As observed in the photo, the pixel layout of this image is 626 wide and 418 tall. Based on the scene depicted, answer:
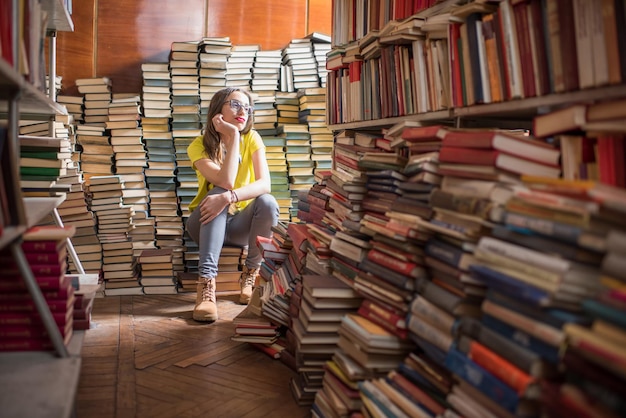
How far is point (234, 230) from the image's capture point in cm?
375

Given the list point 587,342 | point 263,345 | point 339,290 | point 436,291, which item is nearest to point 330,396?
point 339,290

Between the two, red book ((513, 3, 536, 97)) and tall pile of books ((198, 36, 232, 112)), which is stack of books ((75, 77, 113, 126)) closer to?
tall pile of books ((198, 36, 232, 112))

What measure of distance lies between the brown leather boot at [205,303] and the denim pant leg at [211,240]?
1.8 inches

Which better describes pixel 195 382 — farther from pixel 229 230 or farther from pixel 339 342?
pixel 229 230

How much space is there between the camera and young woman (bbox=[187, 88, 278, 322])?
3.50m

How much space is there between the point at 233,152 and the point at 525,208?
2.42 metres

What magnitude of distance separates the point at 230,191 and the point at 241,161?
0.36 metres

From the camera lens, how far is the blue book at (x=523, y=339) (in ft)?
3.99

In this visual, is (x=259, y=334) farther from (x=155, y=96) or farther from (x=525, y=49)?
(x=155, y=96)

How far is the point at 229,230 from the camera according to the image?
376 cm

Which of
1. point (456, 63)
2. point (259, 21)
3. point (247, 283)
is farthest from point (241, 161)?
point (456, 63)

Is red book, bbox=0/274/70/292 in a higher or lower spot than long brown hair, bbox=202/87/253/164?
lower

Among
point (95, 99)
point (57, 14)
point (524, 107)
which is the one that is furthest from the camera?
point (95, 99)

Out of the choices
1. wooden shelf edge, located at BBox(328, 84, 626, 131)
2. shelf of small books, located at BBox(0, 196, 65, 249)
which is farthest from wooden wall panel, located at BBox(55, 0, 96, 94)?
wooden shelf edge, located at BBox(328, 84, 626, 131)
